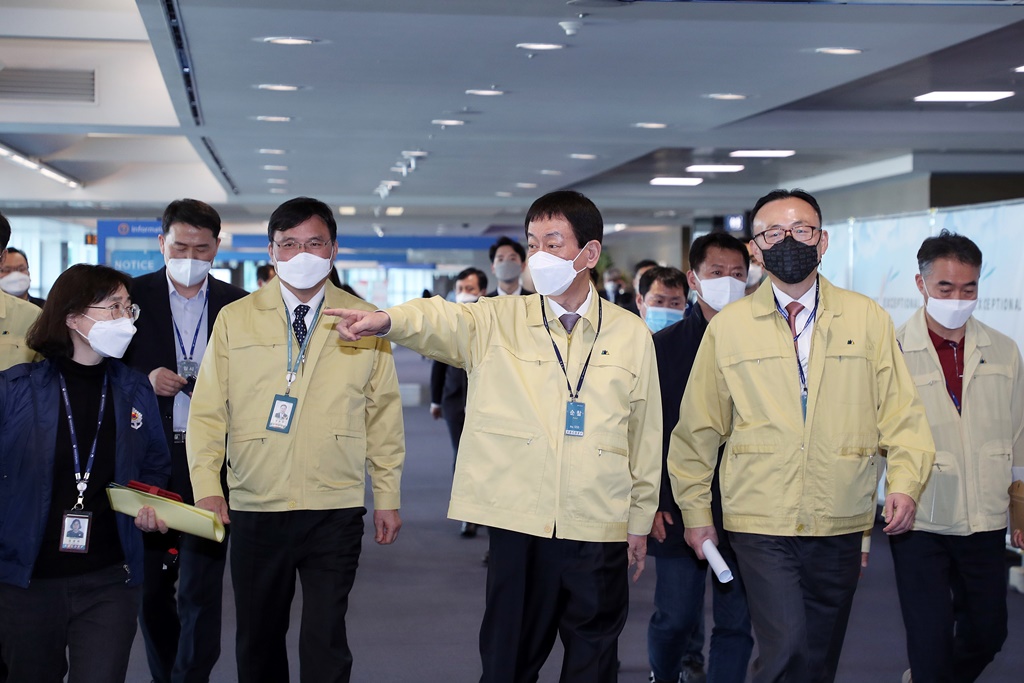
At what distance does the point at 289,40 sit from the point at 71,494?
4.79 meters

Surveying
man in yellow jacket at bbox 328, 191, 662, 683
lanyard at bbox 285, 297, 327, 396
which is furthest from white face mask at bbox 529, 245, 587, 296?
lanyard at bbox 285, 297, 327, 396

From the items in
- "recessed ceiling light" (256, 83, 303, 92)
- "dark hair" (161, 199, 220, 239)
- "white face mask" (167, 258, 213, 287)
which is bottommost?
"white face mask" (167, 258, 213, 287)

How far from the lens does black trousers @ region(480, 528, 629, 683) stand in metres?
3.16

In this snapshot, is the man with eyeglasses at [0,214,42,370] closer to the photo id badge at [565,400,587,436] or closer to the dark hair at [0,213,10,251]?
the dark hair at [0,213,10,251]

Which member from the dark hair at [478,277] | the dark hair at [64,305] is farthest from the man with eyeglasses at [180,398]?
the dark hair at [478,277]

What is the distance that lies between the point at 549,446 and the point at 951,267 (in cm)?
188

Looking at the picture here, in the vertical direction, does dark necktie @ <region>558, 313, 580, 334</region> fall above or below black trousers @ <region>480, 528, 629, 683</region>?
above

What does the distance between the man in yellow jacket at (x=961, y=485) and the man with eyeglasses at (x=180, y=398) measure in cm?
249

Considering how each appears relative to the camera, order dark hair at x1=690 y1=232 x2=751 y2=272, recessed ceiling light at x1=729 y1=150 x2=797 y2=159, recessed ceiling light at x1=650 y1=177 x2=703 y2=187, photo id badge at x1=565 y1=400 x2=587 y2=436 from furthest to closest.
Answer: recessed ceiling light at x1=650 y1=177 x2=703 y2=187 < recessed ceiling light at x1=729 y1=150 x2=797 y2=159 < dark hair at x1=690 y1=232 x2=751 y2=272 < photo id badge at x1=565 y1=400 x2=587 y2=436

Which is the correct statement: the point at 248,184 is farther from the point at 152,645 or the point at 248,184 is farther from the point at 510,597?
the point at 510,597

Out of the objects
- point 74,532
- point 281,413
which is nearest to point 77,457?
point 74,532

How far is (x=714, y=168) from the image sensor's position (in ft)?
57.4

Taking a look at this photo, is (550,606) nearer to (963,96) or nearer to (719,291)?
(719,291)

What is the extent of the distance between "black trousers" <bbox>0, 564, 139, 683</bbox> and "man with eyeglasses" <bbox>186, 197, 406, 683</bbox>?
0.48 meters
